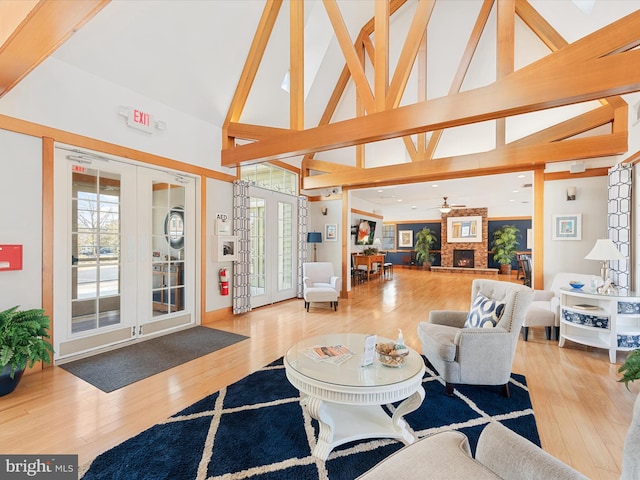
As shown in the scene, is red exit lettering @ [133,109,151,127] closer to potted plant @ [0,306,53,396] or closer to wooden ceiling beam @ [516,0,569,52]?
potted plant @ [0,306,53,396]

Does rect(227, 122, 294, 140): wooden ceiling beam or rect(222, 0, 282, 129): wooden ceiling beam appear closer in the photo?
rect(222, 0, 282, 129): wooden ceiling beam

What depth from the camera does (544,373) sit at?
2977mm

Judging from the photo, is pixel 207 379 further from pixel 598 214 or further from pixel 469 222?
pixel 469 222

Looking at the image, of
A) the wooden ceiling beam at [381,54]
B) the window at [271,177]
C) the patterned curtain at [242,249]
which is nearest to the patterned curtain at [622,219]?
the wooden ceiling beam at [381,54]

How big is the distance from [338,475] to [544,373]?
2.53 m

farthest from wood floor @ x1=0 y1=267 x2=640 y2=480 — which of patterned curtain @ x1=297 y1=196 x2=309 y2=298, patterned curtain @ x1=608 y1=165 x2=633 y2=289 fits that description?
patterned curtain @ x1=297 y1=196 x2=309 y2=298

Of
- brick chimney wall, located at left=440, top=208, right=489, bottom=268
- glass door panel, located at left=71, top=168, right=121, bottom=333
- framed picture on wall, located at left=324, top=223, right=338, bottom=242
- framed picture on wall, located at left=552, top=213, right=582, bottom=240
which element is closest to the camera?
glass door panel, located at left=71, top=168, right=121, bottom=333

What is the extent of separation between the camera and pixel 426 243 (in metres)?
12.9

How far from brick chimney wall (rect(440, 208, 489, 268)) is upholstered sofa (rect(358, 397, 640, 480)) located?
12268 mm

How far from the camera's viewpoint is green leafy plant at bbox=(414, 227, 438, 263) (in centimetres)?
1285

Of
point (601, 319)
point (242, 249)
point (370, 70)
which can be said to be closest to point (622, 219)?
point (601, 319)

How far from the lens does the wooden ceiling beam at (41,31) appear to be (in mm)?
1741

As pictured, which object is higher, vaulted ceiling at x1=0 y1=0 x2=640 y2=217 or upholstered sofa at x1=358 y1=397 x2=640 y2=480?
vaulted ceiling at x1=0 y1=0 x2=640 y2=217

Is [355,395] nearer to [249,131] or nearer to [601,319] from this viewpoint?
[601,319]
